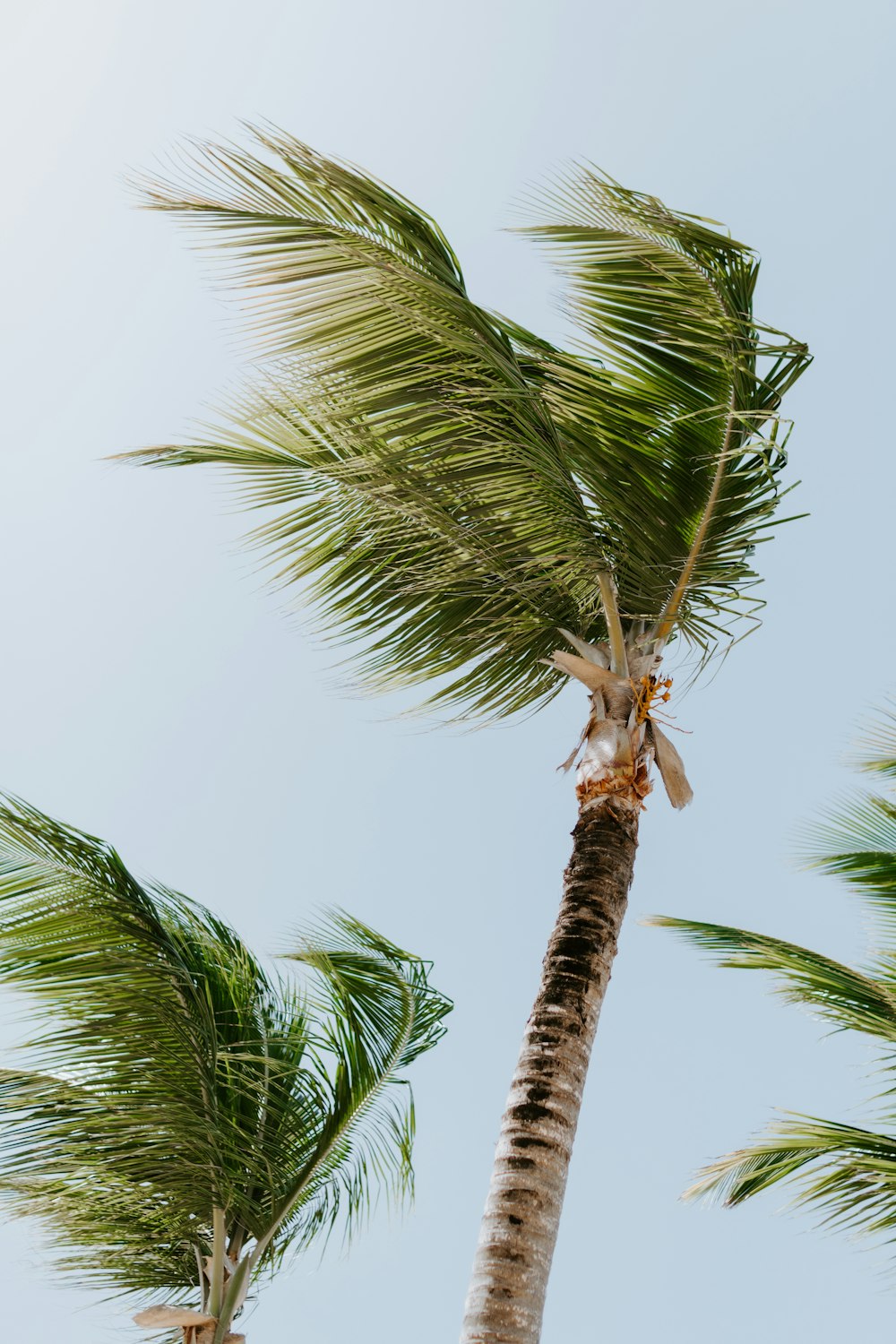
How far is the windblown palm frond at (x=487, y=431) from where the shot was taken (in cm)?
505

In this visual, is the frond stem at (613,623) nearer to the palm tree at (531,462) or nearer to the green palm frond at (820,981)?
the palm tree at (531,462)

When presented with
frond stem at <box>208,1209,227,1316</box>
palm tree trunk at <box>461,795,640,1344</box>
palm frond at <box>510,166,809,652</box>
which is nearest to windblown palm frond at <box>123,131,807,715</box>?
palm frond at <box>510,166,809,652</box>

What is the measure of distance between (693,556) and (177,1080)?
3.12 meters

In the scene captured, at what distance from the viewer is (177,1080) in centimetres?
505

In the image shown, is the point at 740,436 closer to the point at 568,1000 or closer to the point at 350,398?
the point at 350,398

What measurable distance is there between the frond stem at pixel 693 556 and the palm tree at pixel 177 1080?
1956 millimetres

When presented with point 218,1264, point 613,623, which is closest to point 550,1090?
point 218,1264

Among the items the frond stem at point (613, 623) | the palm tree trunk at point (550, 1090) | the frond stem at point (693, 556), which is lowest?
the palm tree trunk at point (550, 1090)

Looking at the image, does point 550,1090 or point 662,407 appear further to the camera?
point 662,407

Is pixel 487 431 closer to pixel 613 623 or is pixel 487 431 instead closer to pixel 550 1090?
pixel 613 623

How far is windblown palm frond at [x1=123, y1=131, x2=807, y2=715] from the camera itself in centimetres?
505

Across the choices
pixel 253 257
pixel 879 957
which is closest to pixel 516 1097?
pixel 879 957

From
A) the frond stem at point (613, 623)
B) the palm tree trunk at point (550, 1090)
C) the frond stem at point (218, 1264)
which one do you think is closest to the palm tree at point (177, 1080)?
the frond stem at point (218, 1264)

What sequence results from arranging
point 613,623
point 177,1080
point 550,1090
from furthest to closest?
point 613,623
point 177,1080
point 550,1090
